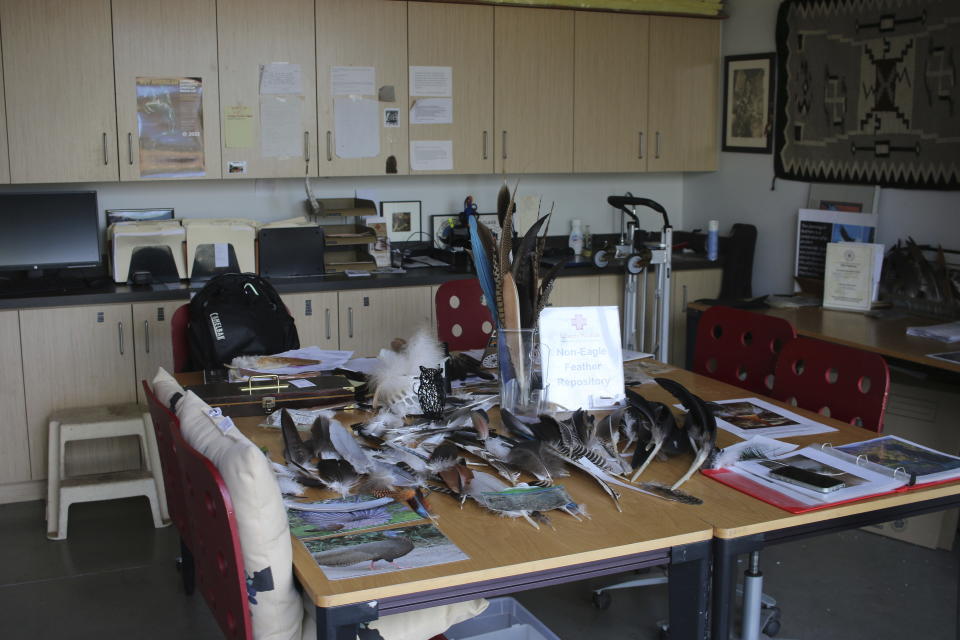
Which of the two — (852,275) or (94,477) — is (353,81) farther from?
(852,275)

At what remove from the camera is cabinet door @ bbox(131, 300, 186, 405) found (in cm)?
422

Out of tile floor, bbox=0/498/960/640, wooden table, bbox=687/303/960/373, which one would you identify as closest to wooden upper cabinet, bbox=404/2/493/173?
wooden table, bbox=687/303/960/373

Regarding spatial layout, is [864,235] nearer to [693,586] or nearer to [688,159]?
[688,159]

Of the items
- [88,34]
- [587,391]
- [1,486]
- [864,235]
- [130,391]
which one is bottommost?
[1,486]

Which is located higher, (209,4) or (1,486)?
(209,4)

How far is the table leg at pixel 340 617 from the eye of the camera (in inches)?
61.6

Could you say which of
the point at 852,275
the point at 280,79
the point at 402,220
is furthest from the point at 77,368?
the point at 852,275

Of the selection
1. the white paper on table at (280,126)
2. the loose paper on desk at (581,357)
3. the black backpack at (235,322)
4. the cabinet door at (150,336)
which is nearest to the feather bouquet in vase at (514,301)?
the loose paper on desk at (581,357)

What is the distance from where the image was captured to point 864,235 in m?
4.58

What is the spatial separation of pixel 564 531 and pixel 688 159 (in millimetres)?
4002

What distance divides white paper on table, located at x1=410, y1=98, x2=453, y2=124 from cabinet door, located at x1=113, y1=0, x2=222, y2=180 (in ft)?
3.13

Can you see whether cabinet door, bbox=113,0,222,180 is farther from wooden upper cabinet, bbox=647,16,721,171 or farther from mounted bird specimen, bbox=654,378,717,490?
mounted bird specimen, bbox=654,378,717,490

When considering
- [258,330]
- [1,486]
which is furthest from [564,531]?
Answer: [1,486]

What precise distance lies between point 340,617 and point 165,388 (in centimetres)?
93
